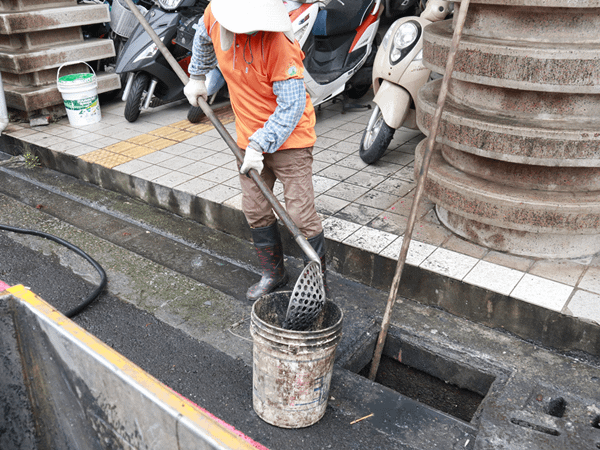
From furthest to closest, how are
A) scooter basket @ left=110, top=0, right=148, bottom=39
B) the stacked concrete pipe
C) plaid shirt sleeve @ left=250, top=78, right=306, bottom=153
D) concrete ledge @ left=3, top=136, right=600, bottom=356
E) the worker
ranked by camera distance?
scooter basket @ left=110, top=0, right=148, bottom=39 → concrete ledge @ left=3, top=136, right=600, bottom=356 → the stacked concrete pipe → plaid shirt sleeve @ left=250, top=78, right=306, bottom=153 → the worker

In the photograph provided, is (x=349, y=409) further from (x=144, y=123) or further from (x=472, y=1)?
(x=144, y=123)

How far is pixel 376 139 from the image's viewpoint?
5.07m

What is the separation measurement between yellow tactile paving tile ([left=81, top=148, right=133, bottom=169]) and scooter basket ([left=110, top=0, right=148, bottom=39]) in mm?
2496

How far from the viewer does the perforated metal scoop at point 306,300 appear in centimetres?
256

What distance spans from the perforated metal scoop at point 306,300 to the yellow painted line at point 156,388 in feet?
3.39

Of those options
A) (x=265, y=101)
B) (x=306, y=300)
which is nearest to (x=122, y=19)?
(x=265, y=101)

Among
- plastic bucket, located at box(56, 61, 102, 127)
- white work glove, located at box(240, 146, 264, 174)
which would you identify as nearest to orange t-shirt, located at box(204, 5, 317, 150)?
white work glove, located at box(240, 146, 264, 174)

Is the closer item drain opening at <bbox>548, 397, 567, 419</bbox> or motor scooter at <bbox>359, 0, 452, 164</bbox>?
drain opening at <bbox>548, 397, 567, 419</bbox>

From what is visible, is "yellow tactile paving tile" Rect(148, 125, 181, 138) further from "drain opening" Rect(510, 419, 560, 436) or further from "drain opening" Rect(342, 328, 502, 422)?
"drain opening" Rect(510, 419, 560, 436)

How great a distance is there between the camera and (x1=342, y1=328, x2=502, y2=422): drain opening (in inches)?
122

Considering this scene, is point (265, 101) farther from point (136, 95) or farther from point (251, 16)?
point (136, 95)

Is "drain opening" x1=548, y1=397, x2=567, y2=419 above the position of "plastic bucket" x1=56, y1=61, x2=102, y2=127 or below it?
below

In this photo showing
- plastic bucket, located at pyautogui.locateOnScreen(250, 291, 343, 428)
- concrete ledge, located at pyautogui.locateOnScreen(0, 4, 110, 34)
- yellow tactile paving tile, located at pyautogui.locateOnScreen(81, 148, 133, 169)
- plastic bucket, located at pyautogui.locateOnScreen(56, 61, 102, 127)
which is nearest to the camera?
plastic bucket, located at pyautogui.locateOnScreen(250, 291, 343, 428)

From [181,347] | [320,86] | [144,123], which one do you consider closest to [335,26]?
[320,86]
